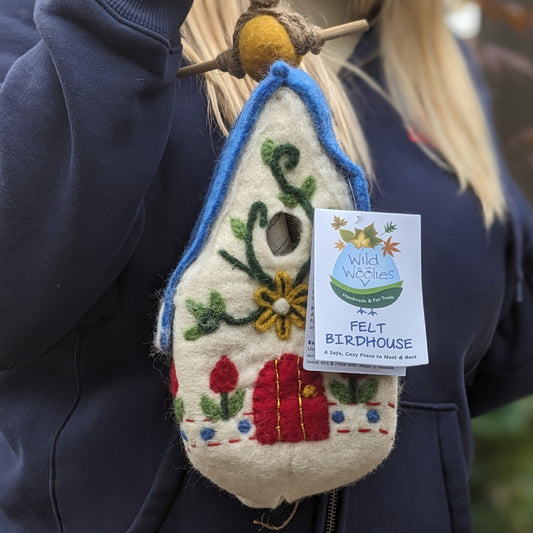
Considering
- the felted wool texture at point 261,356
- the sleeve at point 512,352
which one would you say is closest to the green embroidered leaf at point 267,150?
the felted wool texture at point 261,356

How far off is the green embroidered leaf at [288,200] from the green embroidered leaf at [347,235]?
0.15 ft

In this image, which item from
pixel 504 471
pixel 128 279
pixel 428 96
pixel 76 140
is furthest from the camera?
pixel 504 471

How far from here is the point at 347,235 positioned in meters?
0.63

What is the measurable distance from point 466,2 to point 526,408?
0.95 meters

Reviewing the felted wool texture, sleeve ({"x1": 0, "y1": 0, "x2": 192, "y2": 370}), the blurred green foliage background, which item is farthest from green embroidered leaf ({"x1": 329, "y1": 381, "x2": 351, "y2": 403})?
the blurred green foliage background

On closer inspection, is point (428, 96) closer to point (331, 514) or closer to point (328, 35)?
point (328, 35)

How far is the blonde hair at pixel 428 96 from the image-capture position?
0.86 metres

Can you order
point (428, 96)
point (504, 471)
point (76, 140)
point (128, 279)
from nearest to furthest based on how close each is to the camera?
point (76, 140) → point (128, 279) → point (428, 96) → point (504, 471)

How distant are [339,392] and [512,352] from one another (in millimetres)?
497

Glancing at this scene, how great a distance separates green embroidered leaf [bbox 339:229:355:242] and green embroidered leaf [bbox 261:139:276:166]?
8 centimetres

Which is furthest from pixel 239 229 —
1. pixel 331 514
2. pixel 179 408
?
pixel 331 514

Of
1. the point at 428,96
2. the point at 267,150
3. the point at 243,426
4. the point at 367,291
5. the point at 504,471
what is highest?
the point at 428,96

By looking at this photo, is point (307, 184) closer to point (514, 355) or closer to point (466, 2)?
point (514, 355)

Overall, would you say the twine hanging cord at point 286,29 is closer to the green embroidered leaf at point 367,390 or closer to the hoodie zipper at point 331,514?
the green embroidered leaf at point 367,390
